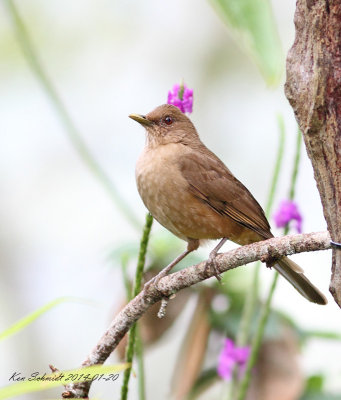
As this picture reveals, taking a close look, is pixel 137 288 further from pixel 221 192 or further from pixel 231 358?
pixel 221 192

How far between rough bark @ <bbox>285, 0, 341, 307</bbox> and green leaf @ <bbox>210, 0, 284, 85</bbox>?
0.08m

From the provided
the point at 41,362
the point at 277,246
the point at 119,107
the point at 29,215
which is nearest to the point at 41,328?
the point at 41,362

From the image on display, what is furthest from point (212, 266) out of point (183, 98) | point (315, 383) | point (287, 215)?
point (315, 383)

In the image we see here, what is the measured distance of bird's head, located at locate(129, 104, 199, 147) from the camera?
3729 mm

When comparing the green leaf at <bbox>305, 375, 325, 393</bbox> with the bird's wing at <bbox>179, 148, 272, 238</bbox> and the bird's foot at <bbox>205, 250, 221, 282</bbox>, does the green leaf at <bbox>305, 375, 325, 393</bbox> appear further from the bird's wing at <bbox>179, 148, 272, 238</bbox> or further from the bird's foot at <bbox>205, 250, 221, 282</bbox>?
the bird's foot at <bbox>205, 250, 221, 282</bbox>

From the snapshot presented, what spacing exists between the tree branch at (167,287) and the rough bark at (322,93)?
125 mm

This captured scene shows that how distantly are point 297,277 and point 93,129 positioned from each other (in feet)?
15.0

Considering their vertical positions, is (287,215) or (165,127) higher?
(165,127)

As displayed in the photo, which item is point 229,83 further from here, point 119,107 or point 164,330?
point 164,330

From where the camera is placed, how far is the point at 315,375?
13.3 ft

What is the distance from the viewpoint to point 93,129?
7438 mm

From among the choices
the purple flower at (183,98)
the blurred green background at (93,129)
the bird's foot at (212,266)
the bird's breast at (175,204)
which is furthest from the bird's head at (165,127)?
the blurred green background at (93,129)

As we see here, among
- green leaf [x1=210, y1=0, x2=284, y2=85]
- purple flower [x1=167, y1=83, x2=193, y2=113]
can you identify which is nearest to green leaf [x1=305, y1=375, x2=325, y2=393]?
purple flower [x1=167, y1=83, x2=193, y2=113]

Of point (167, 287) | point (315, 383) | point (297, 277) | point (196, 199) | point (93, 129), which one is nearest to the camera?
point (167, 287)
